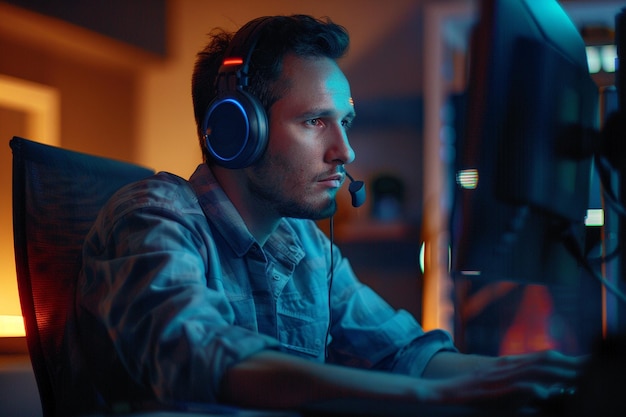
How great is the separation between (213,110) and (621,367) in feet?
2.31

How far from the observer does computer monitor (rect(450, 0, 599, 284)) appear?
726 mm

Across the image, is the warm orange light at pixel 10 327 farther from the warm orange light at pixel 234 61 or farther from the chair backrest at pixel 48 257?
the warm orange light at pixel 234 61

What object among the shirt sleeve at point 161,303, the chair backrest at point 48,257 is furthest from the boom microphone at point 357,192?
the chair backrest at point 48,257

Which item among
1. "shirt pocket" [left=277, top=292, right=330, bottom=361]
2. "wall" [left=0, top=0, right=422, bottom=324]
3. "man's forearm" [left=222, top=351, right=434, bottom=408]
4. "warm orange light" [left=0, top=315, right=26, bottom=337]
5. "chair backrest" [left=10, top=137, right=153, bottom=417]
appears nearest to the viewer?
"man's forearm" [left=222, top=351, right=434, bottom=408]

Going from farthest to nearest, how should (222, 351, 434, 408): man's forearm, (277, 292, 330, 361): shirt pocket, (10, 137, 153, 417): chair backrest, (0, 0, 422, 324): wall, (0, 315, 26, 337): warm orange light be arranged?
(0, 0, 422, 324): wall → (0, 315, 26, 337): warm orange light → (277, 292, 330, 361): shirt pocket → (10, 137, 153, 417): chair backrest → (222, 351, 434, 408): man's forearm

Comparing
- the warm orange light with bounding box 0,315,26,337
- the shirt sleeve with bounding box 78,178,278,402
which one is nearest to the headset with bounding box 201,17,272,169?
the shirt sleeve with bounding box 78,178,278,402

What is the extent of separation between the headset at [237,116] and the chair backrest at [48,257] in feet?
0.76

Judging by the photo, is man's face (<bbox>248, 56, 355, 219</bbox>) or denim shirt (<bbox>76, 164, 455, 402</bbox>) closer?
denim shirt (<bbox>76, 164, 455, 402</bbox>)

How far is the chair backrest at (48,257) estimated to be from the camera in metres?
0.94

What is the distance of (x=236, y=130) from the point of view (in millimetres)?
1016

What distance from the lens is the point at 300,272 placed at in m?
1.18

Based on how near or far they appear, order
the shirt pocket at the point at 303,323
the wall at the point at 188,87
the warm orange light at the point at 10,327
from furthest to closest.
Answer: the wall at the point at 188,87
the warm orange light at the point at 10,327
the shirt pocket at the point at 303,323

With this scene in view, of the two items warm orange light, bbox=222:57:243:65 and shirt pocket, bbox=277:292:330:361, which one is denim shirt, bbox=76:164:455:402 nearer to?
shirt pocket, bbox=277:292:330:361

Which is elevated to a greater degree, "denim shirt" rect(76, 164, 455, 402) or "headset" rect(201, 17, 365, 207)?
"headset" rect(201, 17, 365, 207)
